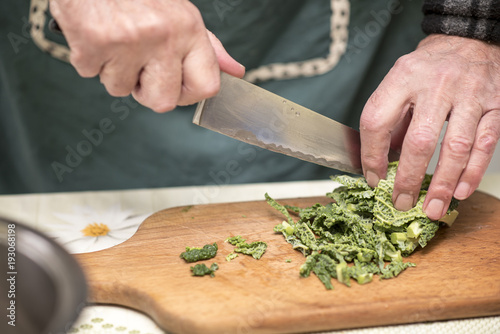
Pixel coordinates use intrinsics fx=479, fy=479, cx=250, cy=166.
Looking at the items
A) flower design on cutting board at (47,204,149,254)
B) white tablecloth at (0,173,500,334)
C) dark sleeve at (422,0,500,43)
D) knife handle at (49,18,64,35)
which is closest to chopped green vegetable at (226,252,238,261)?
white tablecloth at (0,173,500,334)

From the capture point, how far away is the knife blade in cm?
196

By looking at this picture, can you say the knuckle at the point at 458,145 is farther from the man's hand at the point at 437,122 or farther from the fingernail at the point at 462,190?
the fingernail at the point at 462,190

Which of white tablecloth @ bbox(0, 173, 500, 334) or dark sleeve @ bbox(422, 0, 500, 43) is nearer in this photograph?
white tablecloth @ bbox(0, 173, 500, 334)

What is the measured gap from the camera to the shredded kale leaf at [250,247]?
79.7 inches

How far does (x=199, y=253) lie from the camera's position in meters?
1.98

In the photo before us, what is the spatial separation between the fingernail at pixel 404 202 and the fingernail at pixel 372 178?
13cm

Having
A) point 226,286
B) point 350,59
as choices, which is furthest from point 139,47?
point 350,59

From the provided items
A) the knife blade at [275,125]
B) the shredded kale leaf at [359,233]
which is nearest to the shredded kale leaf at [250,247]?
the shredded kale leaf at [359,233]

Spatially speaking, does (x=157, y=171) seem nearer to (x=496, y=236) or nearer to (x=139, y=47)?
(x=139, y=47)

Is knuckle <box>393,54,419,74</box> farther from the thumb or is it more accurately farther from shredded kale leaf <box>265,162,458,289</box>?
the thumb

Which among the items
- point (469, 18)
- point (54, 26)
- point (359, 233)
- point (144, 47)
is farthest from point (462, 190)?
point (54, 26)

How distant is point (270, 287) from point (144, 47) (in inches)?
38.9

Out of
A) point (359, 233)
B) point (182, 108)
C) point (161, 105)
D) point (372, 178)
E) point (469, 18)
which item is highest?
point (469, 18)

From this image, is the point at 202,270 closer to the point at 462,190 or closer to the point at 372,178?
the point at 372,178
